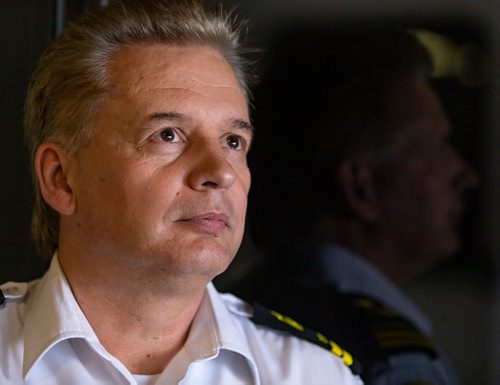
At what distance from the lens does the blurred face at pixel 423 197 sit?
2.02 m

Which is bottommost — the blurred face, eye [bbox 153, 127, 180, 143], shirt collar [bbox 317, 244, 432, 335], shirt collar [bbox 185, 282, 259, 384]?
shirt collar [bbox 317, 244, 432, 335]

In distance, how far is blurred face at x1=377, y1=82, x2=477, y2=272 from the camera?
202 cm

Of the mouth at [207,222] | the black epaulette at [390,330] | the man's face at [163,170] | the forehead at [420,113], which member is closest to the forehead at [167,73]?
the man's face at [163,170]

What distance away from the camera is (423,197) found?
2029 millimetres

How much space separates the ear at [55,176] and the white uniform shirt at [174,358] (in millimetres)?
114

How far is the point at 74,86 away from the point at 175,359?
Result: 0.52 metres

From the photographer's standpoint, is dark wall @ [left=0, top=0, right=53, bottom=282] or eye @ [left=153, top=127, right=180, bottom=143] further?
dark wall @ [left=0, top=0, right=53, bottom=282]

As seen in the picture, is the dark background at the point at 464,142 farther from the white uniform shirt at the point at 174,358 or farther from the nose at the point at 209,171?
the nose at the point at 209,171

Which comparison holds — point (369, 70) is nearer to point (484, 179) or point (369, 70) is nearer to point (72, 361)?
point (484, 179)

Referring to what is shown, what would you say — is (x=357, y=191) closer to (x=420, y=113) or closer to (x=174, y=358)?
(x=420, y=113)

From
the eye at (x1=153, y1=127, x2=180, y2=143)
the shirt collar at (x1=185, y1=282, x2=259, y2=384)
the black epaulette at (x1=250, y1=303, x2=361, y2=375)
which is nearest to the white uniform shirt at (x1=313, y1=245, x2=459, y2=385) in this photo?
the black epaulette at (x1=250, y1=303, x2=361, y2=375)

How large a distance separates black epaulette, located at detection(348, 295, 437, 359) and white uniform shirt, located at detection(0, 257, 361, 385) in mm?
291

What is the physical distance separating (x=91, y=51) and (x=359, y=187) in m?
0.69

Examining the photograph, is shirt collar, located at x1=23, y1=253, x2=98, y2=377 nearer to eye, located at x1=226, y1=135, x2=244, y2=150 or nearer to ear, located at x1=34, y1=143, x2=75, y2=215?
ear, located at x1=34, y1=143, x2=75, y2=215
